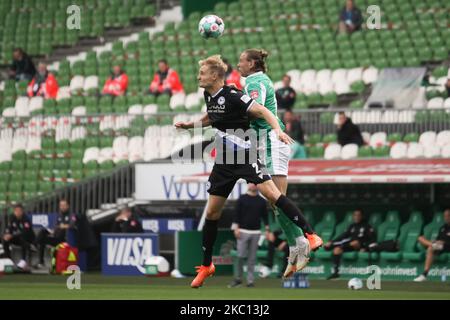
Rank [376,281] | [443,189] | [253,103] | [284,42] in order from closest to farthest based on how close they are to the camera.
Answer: [253,103], [376,281], [443,189], [284,42]

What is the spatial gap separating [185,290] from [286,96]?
8.07 meters

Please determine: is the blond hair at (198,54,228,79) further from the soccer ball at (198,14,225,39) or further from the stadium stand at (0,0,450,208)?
the stadium stand at (0,0,450,208)

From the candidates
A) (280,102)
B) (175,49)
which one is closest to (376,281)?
(280,102)

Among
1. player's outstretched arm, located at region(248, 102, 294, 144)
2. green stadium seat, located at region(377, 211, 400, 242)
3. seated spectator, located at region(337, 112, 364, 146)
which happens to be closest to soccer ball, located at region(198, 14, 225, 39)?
player's outstretched arm, located at region(248, 102, 294, 144)

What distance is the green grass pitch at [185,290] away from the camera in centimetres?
1616

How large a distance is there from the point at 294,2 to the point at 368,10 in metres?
3.12

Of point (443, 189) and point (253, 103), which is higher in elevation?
point (253, 103)

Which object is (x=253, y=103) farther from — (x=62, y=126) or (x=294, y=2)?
(x=294, y=2)

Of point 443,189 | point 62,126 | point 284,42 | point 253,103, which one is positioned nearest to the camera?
point 253,103

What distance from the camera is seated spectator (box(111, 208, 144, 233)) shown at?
79.2 feet

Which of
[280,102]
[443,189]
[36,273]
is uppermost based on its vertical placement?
[280,102]

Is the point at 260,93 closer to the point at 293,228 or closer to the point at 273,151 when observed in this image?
the point at 273,151

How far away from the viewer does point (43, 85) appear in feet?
103

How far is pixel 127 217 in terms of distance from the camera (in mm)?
24281
